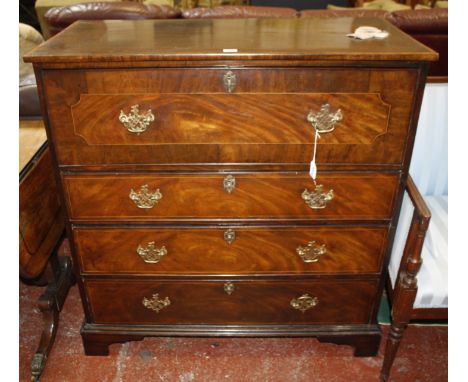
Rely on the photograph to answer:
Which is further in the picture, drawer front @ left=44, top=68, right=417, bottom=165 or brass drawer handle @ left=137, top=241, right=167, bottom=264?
brass drawer handle @ left=137, top=241, right=167, bottom=264

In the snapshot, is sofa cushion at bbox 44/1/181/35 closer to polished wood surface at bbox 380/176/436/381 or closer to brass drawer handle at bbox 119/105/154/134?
brass drawer handle at bbox 119/105/154/134

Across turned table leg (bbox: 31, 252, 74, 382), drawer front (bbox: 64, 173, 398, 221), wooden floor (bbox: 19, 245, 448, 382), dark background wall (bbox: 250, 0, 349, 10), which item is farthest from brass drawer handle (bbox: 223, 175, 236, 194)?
dark background wall (bbox: 250, 0, 349, 10)

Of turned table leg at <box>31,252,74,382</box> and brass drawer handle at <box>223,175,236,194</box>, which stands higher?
brass drawer handle at <box>223,175,236,194</box>

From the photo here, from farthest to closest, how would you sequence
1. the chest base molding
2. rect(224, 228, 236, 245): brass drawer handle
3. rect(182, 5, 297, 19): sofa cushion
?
rect(182, 5, 297, 19): sofa cushion < the chest base molding < rect(224, 228, 236, 245): brass drawer handle

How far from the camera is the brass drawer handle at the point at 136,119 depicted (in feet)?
4.56

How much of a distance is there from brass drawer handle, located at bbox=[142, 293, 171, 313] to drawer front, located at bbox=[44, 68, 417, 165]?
635 mm

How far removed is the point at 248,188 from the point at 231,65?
1.42ft

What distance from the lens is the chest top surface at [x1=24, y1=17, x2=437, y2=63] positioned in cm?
129

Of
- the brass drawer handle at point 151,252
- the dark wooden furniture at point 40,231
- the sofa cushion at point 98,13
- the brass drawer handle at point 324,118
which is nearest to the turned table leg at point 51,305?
the dark wooden furniture at point 40,231

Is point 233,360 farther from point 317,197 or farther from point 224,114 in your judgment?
point 224,114

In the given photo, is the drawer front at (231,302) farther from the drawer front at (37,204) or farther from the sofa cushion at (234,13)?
the sofa cushion at (234,13)

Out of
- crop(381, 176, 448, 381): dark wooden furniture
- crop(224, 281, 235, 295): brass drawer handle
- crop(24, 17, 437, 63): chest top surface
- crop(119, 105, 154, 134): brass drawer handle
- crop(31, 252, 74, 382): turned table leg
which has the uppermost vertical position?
crop(24, 17, 437, 63): chest top surface

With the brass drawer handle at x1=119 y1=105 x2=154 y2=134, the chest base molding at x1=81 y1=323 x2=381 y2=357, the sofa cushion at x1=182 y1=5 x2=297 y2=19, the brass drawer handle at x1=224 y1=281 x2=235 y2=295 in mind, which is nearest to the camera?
the brass drawer handle at x1=119 y1=105 x2=154 y2=134

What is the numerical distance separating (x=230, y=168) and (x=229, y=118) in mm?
182
